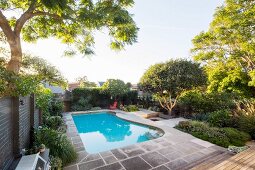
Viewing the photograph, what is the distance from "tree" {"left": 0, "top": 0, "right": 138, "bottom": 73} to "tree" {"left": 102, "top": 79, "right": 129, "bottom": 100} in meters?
7.66

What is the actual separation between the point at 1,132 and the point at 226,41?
43.5 ft

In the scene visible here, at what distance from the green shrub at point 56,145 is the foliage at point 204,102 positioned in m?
8.24

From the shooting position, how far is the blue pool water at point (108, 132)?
677 cm

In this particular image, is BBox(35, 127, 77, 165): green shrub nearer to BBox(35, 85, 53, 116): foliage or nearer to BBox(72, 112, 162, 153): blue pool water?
BBox(35, 85, 53, 116): foliage

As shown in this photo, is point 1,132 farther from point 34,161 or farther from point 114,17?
point 114,17

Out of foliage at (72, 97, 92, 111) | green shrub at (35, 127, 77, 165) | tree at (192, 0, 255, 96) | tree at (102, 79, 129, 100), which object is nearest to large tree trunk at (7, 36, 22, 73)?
green shrub at (35, 127, 77, 165)

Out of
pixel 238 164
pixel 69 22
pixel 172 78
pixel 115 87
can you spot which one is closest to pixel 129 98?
pixel 115 87

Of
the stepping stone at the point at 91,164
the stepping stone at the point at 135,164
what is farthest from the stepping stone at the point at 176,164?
the stepping stone at the point at 91,164

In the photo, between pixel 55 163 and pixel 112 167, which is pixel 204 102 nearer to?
pixel 112 167

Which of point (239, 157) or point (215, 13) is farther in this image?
point (215, 13)

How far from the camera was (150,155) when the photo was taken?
445 centimetres

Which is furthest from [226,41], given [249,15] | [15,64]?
[15,64]

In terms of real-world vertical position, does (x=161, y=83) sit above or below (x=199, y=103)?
above

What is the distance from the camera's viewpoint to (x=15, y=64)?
207 inches
